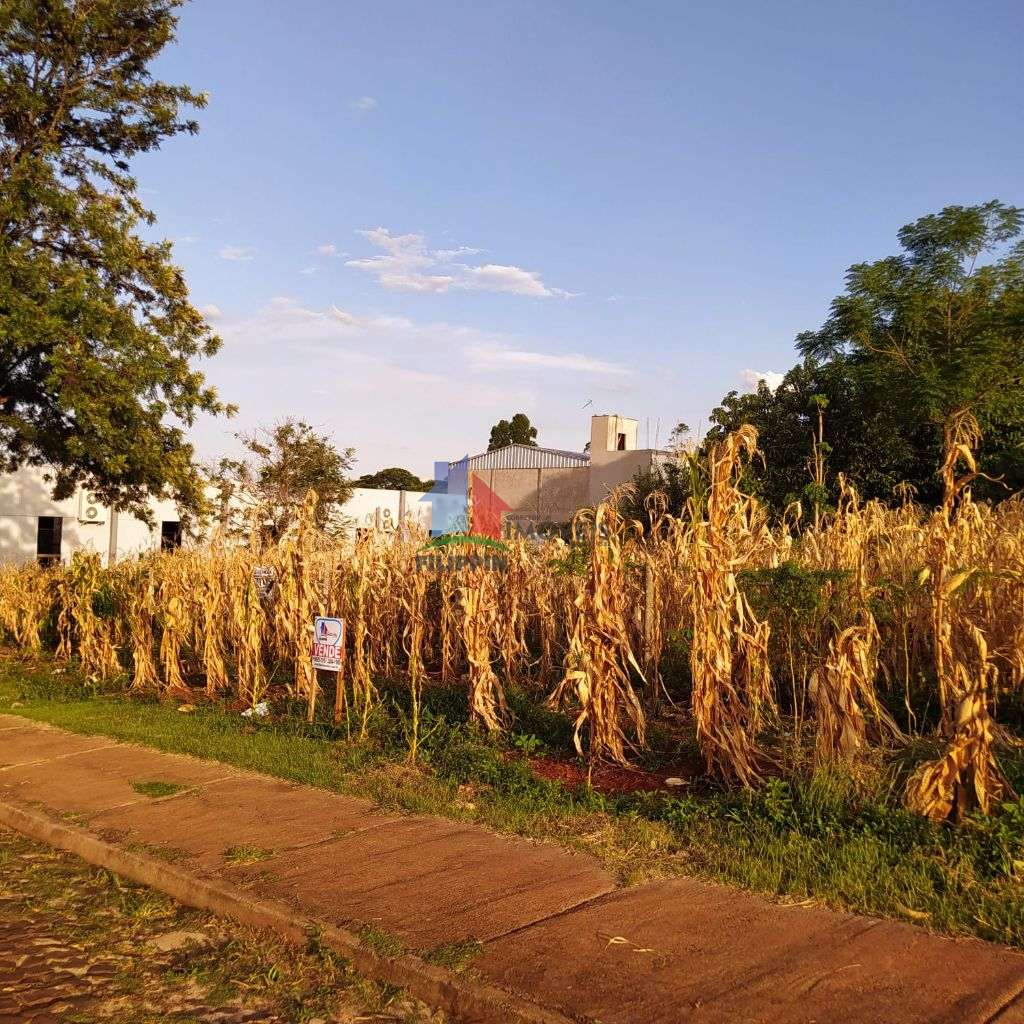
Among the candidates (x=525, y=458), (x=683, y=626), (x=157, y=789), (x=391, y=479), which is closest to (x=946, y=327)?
(x=683, y=626)

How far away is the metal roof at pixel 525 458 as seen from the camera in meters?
49.1

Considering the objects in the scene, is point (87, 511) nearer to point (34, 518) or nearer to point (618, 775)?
point (34, 518)

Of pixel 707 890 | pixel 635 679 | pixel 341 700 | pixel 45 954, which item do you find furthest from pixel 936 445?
pixel 45 954

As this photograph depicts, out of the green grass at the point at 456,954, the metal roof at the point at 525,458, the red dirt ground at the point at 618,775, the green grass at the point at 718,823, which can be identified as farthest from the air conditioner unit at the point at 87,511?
the green grass at the point at 456,954

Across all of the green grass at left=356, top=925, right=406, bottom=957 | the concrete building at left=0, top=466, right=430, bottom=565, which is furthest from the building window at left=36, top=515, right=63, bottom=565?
the green grass at left=356, top=925, right=406, bottom=957

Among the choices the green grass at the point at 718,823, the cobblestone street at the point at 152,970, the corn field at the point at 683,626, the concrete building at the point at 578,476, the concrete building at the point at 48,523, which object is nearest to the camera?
the cobblestone street at the point at 152,970

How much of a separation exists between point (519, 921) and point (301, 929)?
1.14 metres

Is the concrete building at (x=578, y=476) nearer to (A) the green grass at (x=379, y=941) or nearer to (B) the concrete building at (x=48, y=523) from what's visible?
(B) the concrete building at (x=48, y=523)

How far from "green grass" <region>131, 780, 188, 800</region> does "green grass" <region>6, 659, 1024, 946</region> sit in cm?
80

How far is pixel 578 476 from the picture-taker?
4338 cm

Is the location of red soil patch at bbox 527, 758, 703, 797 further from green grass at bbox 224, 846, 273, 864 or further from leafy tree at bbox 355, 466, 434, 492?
leafy tree at bbox 355, 466, 434, 492

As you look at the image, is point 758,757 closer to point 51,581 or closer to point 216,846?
point 216,846

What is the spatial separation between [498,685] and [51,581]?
1156 centimetres

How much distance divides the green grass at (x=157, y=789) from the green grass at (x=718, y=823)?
0.80m
